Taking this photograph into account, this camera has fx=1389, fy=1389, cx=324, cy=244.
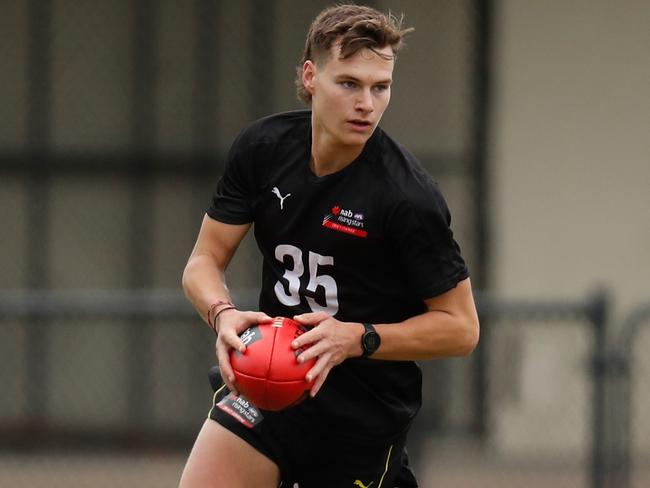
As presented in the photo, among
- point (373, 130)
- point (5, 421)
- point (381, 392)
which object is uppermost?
point (373, 130)

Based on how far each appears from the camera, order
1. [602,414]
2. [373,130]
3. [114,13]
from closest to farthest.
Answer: [373,130] < [602,414] < [114,13]

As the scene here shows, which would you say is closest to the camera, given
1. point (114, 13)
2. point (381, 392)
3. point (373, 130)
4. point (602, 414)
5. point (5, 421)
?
point (373, 130)

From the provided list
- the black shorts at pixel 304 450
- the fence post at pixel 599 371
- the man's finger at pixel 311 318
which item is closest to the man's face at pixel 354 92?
the man's finger at pixel 311 318

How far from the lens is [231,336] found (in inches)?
184

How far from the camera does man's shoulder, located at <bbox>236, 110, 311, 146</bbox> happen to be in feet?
16.9

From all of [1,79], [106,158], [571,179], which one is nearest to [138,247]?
[106,158]

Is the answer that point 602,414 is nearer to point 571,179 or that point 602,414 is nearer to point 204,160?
point 571,179

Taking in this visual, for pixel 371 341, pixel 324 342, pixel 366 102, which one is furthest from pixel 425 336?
pixel 366 102

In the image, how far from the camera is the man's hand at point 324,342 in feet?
15.1

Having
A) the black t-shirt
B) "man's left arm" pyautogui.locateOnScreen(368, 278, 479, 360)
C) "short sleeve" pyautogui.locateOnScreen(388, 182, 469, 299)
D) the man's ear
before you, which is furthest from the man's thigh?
the man's ear

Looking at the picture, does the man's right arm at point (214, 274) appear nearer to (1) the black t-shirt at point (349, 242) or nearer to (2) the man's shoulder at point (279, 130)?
(1) the black t-shirt at point (349, 242)

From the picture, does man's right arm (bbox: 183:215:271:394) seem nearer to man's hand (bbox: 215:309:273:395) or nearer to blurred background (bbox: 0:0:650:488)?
man's hand (bbox: 215:309:273:395)

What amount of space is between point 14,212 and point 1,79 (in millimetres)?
1046

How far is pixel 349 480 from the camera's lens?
5270mm
